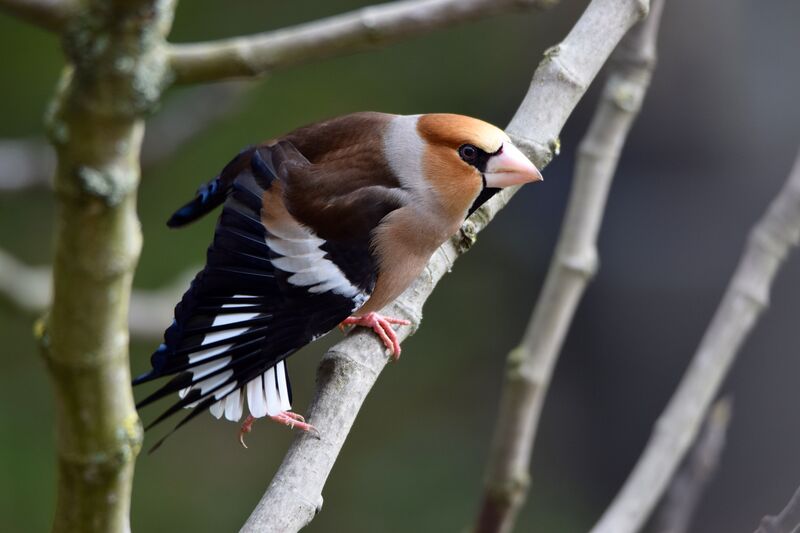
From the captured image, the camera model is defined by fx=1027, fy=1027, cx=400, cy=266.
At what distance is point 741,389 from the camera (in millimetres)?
2066

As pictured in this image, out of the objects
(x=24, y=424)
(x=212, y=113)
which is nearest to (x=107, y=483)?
(x=212, y=113)

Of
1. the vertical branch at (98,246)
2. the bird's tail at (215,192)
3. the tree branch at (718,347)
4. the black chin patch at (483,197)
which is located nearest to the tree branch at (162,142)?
the bird's tail at (215,192)

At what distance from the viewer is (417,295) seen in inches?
45.4

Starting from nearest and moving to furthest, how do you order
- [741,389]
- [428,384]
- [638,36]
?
[638,36] → [741,389] → [428,384]

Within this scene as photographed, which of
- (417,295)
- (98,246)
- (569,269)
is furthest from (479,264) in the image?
(98,246)

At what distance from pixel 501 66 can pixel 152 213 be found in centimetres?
118

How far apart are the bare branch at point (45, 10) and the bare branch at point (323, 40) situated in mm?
53

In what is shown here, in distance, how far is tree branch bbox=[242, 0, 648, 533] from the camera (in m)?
0.85

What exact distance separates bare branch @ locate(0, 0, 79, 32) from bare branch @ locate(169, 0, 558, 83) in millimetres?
53

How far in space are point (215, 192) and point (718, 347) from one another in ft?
1.90

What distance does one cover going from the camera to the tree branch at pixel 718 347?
113cm

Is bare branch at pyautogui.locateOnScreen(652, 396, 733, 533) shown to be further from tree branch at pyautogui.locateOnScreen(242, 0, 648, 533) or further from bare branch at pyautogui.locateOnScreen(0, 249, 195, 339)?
bare branch at pyautogui.locateOnScreen(0, 249, 195, 339)

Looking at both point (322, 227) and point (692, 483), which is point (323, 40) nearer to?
point (322, 227)

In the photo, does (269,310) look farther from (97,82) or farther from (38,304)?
(38,304)
